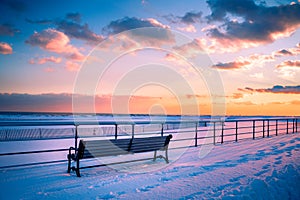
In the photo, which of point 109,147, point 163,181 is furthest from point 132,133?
point 163,181

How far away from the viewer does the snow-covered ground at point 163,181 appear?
3.62 m

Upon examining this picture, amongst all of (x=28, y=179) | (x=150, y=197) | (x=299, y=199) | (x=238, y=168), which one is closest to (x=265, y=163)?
(x=238, y=168)

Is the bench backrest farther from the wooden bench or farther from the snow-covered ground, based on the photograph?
the snow-covered ground

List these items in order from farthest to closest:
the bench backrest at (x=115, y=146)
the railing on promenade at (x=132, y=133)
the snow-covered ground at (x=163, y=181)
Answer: the railing on promenade at (x=132, y=133) < the bench backrest at (x=115, y=146) < the snow-covered ground at (x=163, y=181)

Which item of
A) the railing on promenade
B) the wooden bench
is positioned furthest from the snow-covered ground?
the railing on promenade

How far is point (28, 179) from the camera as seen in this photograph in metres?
4.38

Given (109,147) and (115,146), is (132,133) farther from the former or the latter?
(109,147)

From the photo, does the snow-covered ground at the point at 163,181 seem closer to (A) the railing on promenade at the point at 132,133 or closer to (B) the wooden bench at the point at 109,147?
(B) the wooden bench at the point at 109,147

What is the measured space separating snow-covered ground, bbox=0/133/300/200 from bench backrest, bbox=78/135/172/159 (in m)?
0.44

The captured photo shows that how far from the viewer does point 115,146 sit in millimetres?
4898

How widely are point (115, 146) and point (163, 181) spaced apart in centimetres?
126

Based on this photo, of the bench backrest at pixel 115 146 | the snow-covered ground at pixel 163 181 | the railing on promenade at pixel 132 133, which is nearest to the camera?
the snow-covered ground at pixel 163 181

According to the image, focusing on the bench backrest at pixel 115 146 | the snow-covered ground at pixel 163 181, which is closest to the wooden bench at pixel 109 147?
the bench backrest at pixel 115 146

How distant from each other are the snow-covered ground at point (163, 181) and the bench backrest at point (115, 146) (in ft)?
1.44
